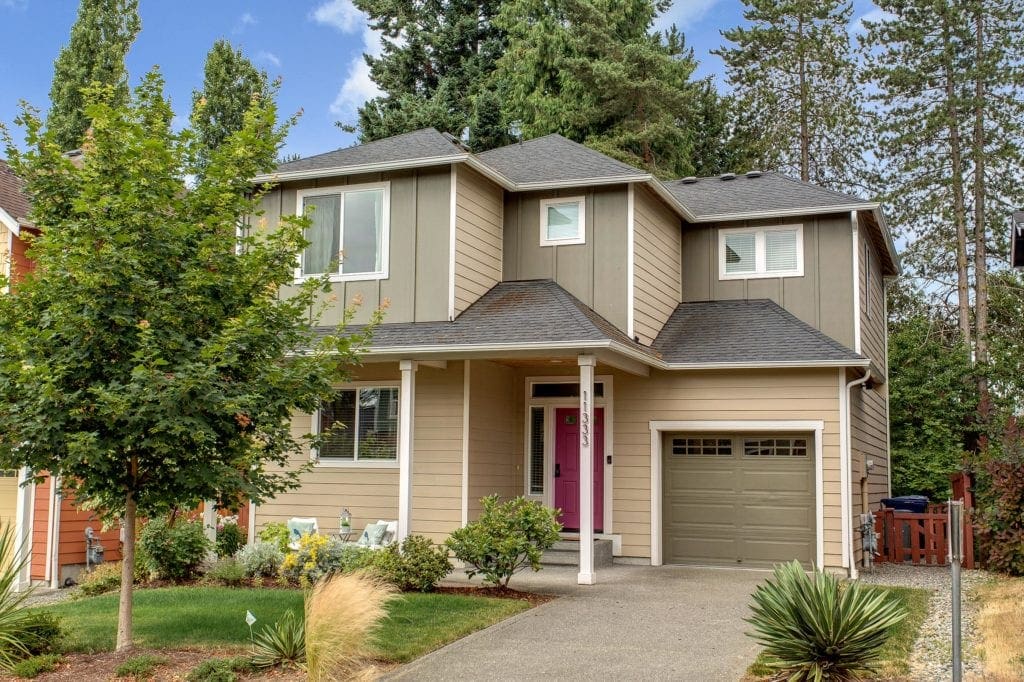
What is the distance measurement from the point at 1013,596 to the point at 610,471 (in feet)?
18.4

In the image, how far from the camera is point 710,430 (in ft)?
48.0

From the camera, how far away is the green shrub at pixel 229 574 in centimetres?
1267

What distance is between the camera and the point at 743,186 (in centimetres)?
1798

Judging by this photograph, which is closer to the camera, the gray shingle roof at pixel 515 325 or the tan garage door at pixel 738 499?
the gray shingle roof at pixel 515 325

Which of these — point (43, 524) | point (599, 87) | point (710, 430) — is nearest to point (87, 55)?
point (599, 87)

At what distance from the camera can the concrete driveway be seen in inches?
305

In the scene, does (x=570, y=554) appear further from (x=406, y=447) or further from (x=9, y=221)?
(x=9, y=221)

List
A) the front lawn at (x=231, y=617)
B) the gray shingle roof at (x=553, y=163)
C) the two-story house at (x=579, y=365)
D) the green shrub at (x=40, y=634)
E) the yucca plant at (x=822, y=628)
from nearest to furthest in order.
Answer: the yucca plant at (x=822, y=628) → the green shrub at (x=40, y=634) → the front lawn at (x=231, y=617) → the two-story house at (x=579, y=365) → the gray shingle roof at (x=553, y=163)

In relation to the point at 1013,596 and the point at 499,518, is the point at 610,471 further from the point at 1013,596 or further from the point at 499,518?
the point at 1013,596

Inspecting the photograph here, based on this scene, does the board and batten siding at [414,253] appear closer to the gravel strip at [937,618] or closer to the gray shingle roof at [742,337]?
the gray shingle roof at [742,337]

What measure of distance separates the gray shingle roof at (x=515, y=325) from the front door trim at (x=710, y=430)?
1378 mm

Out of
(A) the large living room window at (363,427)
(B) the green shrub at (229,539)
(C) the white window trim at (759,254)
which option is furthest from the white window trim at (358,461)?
(C) the white window trim at (759,254)

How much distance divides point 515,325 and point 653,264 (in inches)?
127

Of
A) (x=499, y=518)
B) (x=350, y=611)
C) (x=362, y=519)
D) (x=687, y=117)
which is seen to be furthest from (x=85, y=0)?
(x=350, y=611)
